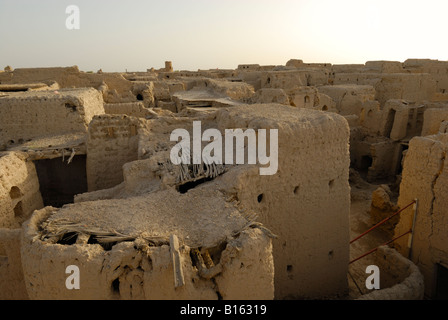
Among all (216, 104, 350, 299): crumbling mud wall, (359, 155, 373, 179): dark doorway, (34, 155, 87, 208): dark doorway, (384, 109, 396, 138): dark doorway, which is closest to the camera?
(216, 104, 350, 299): crumbling mud wall

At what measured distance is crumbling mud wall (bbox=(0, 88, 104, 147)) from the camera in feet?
32.4

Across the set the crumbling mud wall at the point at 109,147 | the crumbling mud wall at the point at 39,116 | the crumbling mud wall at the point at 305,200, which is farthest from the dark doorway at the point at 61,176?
the crumbling mud wall at the point at 305,200

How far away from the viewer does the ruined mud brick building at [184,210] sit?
3816 millimetres

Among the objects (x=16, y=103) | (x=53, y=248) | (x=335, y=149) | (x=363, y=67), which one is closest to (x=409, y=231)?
(x=335, y=149)

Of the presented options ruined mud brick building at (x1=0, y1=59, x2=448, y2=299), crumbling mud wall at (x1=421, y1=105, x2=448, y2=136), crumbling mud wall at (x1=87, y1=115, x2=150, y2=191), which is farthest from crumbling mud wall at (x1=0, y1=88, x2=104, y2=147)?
crumbling mud wall at (x1=421, y1=105, x2=448, y2=136)

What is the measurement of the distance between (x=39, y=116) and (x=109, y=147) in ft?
9.64

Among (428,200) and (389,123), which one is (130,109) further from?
(389,123)

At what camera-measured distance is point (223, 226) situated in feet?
14.4

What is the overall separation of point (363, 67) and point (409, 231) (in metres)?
22.9

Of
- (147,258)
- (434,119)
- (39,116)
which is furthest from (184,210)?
(434,119)

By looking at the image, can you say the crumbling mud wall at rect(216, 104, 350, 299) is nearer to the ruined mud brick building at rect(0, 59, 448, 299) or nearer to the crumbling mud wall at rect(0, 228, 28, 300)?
the ruined mud brick building at rect(0, 59, 448, 299)

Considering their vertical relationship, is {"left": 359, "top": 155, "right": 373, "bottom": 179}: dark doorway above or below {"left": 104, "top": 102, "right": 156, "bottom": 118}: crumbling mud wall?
below

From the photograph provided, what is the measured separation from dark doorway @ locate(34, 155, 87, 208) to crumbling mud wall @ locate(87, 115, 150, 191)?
179 centimetres
